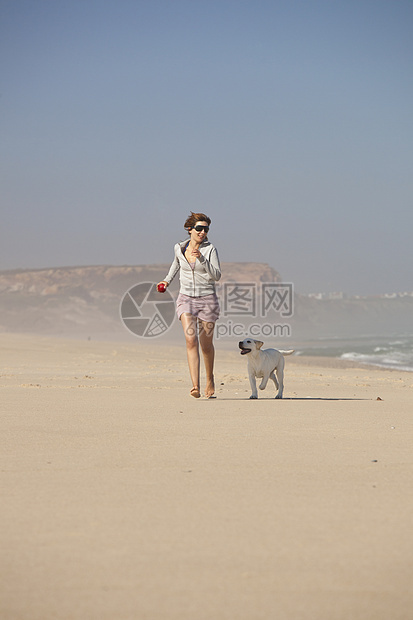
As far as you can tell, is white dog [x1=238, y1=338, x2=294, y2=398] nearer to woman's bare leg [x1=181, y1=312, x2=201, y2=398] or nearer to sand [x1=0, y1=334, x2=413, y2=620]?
woman's bare leg [x1=181, y1=312, x2=201, y2=398]

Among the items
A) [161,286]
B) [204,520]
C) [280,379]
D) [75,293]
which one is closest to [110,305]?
[75,293]

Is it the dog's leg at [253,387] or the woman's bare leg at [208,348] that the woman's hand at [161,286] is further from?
the dog's leg at [253,387]

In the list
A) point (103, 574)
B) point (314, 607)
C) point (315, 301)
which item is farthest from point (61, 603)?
point (315, 301)

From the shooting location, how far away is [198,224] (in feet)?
21.3

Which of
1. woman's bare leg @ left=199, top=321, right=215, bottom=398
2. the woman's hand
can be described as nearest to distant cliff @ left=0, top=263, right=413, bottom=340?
woman's bare leg @ left=199, top=321, right=215, bottom=398

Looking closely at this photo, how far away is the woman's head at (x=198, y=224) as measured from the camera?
256 inches

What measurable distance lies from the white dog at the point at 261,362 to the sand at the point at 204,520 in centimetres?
221

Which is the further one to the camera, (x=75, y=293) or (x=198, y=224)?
(x=75, y=293)

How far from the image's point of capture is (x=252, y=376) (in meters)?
6.77

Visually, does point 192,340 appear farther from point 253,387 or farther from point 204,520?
point 204,520

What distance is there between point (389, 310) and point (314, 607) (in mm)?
102952

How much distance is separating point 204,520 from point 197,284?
4.40 m

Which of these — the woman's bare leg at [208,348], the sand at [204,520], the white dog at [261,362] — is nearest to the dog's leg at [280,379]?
the white dog at [261,362]

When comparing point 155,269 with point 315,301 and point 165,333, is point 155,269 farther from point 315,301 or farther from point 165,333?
point 165,333
